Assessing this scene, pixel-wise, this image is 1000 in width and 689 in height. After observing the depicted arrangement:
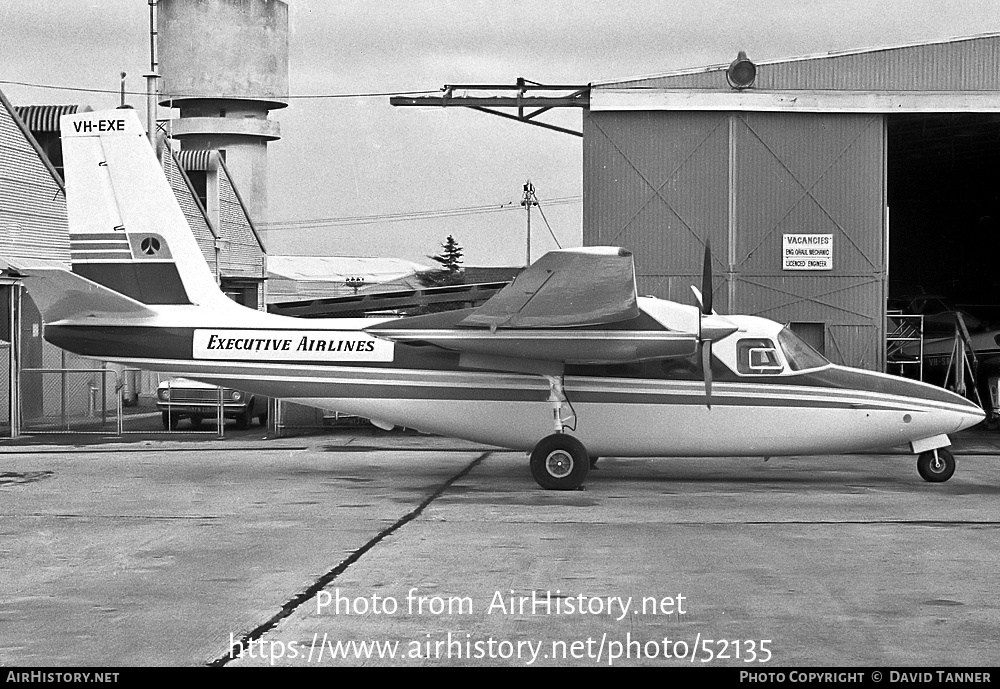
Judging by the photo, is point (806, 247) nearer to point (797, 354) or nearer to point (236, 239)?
point (797, 354)

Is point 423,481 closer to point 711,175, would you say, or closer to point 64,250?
point 711,175

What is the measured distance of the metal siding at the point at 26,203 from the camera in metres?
27.3

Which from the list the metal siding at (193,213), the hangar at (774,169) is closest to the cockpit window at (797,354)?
the hangar at (774,169)

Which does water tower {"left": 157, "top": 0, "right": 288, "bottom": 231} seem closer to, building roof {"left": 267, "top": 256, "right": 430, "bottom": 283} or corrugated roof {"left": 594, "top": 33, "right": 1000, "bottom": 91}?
building roof {"left": 267, "top": 256, "right": 430, "bottom": 283}

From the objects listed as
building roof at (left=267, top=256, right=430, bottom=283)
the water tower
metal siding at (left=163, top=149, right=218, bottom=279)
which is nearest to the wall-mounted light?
metal siding at (left=163, top=149, right=218, bottom=279)

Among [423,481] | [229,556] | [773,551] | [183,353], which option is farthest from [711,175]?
[229,556]

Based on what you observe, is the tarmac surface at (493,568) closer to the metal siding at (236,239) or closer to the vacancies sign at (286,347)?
the vacancies sign at (286,347)

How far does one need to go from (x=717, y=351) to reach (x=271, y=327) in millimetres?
6095

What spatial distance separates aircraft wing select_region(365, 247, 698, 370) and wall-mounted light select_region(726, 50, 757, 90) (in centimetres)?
914

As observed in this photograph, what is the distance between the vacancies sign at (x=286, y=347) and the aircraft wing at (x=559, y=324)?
317 millimetres

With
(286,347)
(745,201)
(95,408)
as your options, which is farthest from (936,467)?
(95,408)

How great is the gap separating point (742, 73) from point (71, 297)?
13224 millimetres

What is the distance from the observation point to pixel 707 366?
15.1 m

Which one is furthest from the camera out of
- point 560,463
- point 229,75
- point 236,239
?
point 229,75
